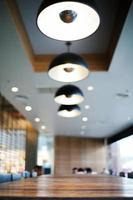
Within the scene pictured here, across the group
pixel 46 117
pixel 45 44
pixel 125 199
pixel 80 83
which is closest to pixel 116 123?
pixel 46 117

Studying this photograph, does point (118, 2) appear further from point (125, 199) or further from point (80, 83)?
point (125, 199)

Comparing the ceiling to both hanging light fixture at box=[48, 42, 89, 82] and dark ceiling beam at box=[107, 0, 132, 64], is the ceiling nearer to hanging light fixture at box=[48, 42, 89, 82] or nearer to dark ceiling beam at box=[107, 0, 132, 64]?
dark ceiling beam at box=[107, 0, 132, 64]

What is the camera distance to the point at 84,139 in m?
16.8

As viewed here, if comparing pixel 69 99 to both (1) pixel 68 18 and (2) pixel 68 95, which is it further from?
(1) pixel 68 18

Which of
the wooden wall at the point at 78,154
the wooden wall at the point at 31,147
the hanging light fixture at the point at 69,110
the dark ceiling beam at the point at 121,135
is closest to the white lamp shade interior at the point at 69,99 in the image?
the hanging light fixture at the point at 69,110

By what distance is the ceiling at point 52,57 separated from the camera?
12.8 feet

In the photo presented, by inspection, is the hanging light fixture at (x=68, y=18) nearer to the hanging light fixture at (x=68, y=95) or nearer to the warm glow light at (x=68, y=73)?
the warm glow light at (x=68, y=73)

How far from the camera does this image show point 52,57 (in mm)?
5602

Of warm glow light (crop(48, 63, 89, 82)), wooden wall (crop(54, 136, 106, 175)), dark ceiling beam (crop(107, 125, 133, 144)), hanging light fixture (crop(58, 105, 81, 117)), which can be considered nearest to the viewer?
warm glow light (crop(48, 63, 89, 82))

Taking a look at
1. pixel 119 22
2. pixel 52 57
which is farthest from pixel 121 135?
pixel 119 22

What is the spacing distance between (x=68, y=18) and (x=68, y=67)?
1179 millimetres

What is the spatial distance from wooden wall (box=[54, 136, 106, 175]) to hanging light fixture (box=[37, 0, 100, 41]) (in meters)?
14.3

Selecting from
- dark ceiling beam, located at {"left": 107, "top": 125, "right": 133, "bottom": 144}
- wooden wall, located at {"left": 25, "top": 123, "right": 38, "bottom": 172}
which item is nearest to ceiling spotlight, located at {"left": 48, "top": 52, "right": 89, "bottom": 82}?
dark ceiling beam, located at {"left": 107, "top": 125, "right": 133, "bottom": 144}

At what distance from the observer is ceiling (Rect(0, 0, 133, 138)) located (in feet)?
12.8
